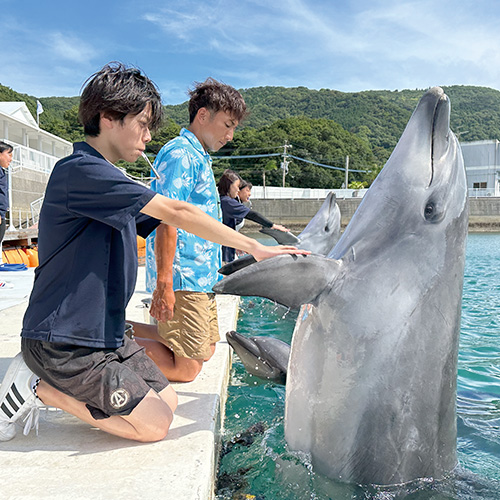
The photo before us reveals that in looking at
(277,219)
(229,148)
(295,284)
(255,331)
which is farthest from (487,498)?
(229,148)

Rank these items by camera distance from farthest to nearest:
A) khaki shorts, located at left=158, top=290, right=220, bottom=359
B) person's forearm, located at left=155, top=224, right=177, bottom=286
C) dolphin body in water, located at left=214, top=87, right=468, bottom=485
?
1. khaki shorts, located at left=158, top=290, right=220, bottom=359
2. person's forearm, located at left=155, top=224, right=177, bottom=286
3. dolphin body in water, located at left=214, top=87, right=468, bottom=485

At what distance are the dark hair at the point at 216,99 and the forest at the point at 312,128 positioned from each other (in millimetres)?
29314

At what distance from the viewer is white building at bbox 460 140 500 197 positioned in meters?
60.2

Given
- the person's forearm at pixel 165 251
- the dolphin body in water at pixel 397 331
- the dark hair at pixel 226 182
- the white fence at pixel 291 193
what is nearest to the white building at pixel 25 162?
the dark hair at pixel 226 182

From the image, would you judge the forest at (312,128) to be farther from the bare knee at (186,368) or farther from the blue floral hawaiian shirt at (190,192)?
the bare knee at (186,368)

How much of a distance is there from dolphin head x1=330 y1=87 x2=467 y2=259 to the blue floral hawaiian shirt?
946 millimetres

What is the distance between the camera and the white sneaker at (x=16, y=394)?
256cm

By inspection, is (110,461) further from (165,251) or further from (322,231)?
(322,231)

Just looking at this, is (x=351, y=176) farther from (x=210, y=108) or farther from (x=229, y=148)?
(x=210, y=108)

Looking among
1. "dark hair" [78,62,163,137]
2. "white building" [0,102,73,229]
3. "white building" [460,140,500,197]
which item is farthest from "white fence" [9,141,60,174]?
"white building" [460,140,500,197]

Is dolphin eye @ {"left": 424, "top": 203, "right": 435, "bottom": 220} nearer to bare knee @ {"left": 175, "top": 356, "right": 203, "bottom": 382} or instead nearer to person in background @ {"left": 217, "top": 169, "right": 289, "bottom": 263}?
bare knee @ {"left": 175, "top": 356, "right": 203, "bottom": 382}

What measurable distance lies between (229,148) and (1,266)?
247 feet

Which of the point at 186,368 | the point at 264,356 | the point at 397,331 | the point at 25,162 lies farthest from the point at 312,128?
the point at 397,331

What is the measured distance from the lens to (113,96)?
2525mm
